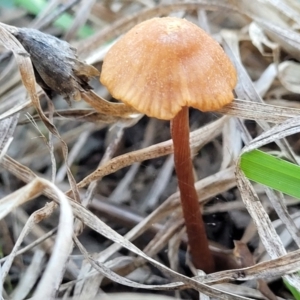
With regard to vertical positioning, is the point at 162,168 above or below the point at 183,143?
below

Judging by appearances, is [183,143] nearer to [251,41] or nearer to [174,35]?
[174,35]

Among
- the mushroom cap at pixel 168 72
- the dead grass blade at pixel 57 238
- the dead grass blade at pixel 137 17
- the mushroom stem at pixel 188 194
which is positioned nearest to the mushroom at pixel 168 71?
the mushroom cap at pixel 168 72

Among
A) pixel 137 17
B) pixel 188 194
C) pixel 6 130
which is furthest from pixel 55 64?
pixel 137 17

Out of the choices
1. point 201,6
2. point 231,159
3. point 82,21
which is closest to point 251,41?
point 201,6

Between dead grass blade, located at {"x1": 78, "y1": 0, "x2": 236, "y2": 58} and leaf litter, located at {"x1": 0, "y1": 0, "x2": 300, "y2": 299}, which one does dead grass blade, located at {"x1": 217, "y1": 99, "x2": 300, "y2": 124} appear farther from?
dead grass blade, located at {"x1": 78, "y1": 0, "x2": 236, "y2": 58}

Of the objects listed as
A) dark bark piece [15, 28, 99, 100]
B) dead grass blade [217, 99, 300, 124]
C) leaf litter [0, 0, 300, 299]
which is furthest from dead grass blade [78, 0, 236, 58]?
dead grass blade [217, 99, 300, 124]

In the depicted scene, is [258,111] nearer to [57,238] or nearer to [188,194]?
[188,194]

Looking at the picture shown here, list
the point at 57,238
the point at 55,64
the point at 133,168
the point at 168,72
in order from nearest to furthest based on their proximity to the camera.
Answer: the point at 57,238, the point at 168,72, the point at 55,64, the point at 133,168

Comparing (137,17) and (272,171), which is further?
(137,17)
